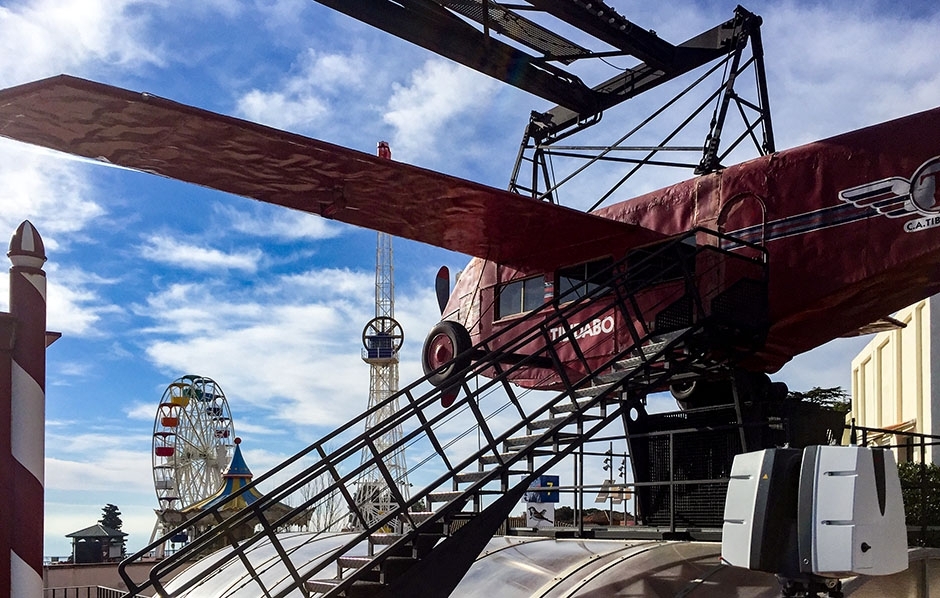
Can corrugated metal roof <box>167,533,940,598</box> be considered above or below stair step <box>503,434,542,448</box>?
below

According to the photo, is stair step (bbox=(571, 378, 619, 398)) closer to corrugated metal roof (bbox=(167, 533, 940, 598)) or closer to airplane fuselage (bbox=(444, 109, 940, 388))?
airplane fuselage (bbox=(444, 109, 940, 388))

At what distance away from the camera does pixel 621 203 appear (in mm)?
14133

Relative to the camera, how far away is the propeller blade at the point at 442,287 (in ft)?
61.4

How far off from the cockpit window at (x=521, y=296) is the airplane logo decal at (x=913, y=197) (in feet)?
17.5

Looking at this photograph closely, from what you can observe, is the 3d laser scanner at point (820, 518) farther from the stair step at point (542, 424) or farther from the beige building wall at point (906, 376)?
the beige building wall at point (906, 376)

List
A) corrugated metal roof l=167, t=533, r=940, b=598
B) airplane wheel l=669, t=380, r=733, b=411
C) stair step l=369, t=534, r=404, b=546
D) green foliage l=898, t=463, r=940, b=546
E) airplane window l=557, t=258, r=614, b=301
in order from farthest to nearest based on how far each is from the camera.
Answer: green foliage l=898, t=463, r=940, b=546 < airplane window l=557, t=258, r=614, b=301 < airplane wheel l=669, t=380, r=733, b=411 < corrugated metal roof l=167, t=533, r=940, b=598 < stair step l=369, t=534, r=404, b=546

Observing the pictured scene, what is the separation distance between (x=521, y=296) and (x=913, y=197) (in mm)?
6241

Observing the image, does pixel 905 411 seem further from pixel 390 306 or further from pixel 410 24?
pixel 390 306

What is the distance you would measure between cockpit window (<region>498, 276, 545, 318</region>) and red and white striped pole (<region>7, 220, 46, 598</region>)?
10.5m

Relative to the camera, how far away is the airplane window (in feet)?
45.2

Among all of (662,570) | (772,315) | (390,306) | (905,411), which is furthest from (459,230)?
(390,306)

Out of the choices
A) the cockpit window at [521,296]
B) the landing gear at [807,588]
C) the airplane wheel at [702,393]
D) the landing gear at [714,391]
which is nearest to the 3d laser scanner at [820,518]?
the landing gear at [807,588]

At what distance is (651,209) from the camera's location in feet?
44.3

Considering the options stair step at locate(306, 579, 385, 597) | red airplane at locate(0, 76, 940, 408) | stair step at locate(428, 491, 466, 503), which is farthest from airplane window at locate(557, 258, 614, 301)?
stair step at locate(306, 579, 385, 597)
